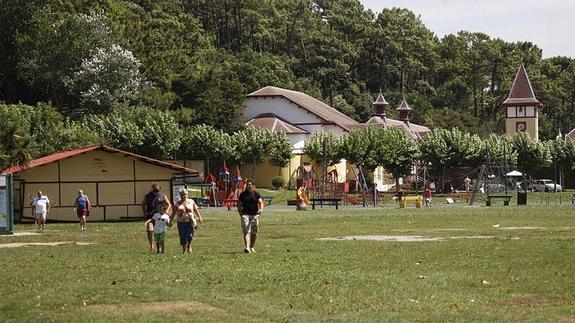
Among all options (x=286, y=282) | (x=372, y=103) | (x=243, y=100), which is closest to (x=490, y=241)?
(x=286, y=282)

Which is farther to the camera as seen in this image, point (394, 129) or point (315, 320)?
point (394, 129)

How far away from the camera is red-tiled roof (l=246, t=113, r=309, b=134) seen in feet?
353

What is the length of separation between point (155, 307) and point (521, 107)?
133839 mm

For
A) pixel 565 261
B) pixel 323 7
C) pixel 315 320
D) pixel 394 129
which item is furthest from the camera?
pixel 323 7

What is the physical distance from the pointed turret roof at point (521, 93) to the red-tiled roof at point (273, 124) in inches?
1711

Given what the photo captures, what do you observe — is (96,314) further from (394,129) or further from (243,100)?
(243,100)

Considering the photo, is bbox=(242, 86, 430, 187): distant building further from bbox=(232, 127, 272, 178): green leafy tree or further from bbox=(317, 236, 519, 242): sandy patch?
bbox=(317, 236, 519, 242): sandy patch

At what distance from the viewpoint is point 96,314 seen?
16.0m

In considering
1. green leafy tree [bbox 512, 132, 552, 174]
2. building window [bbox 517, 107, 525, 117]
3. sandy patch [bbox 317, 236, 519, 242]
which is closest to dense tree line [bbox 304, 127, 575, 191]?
green leafy tree [bbox 512, 132, 552, 174]

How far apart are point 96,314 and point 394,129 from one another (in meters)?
86.2

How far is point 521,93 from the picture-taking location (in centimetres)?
14662

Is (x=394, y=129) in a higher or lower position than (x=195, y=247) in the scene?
higher

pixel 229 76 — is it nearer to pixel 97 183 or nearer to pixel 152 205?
pixel 97 183

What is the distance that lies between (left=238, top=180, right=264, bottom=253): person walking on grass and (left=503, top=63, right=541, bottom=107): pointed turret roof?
12145 centimetres
